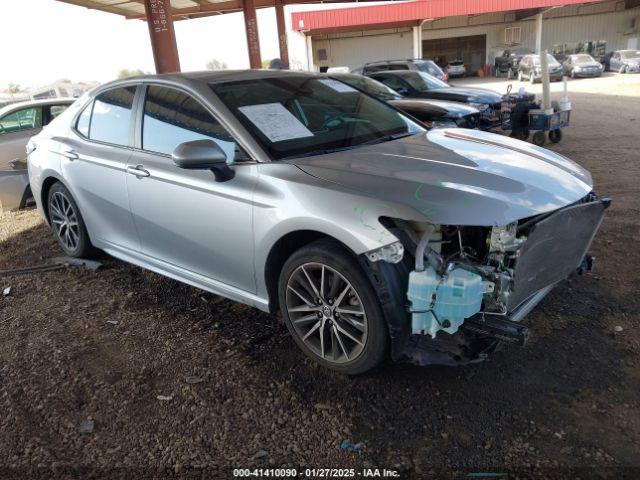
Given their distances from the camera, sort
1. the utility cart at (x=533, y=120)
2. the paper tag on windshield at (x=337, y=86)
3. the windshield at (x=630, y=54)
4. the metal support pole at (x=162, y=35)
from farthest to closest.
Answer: the windshield at (x=630, y=54) < the metal support pole at (x=162, y=35) < the utility cart at (x=533, y=120) < the paper tag on windshield at (x=337, y=86)

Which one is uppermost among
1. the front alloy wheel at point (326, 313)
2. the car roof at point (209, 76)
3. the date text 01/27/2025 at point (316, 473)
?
the car roof at point (209, 76)

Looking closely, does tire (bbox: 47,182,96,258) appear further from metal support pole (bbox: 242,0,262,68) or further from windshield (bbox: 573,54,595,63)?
windshield (bbox: 573,54,595,63)

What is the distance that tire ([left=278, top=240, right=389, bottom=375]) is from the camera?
253cm

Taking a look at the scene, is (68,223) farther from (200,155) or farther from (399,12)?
(399,12)

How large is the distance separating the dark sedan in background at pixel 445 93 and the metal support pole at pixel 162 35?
4602 millimetres

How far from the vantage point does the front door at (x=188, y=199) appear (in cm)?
299

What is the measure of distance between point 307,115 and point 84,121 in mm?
2100

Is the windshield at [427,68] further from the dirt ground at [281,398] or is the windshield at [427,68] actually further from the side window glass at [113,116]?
the side window glass at [113,116]

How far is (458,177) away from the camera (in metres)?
2.67

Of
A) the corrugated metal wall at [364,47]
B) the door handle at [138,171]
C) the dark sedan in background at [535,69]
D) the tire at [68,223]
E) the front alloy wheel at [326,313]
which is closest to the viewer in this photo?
the front alloy wheel at [326,313]

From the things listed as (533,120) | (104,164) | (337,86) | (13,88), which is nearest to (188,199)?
(104,164)

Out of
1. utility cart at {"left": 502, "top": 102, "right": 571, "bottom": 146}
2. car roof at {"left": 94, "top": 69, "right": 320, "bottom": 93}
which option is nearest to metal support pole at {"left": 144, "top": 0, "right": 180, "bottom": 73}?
utility cart at {"left": 502, "top": 102, "right": 571, "bottom": 146}

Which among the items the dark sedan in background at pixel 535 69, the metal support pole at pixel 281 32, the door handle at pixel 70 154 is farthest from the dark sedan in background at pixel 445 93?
the dark sedan in background at pixel 535 69

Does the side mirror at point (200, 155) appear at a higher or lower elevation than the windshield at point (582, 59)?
higher
